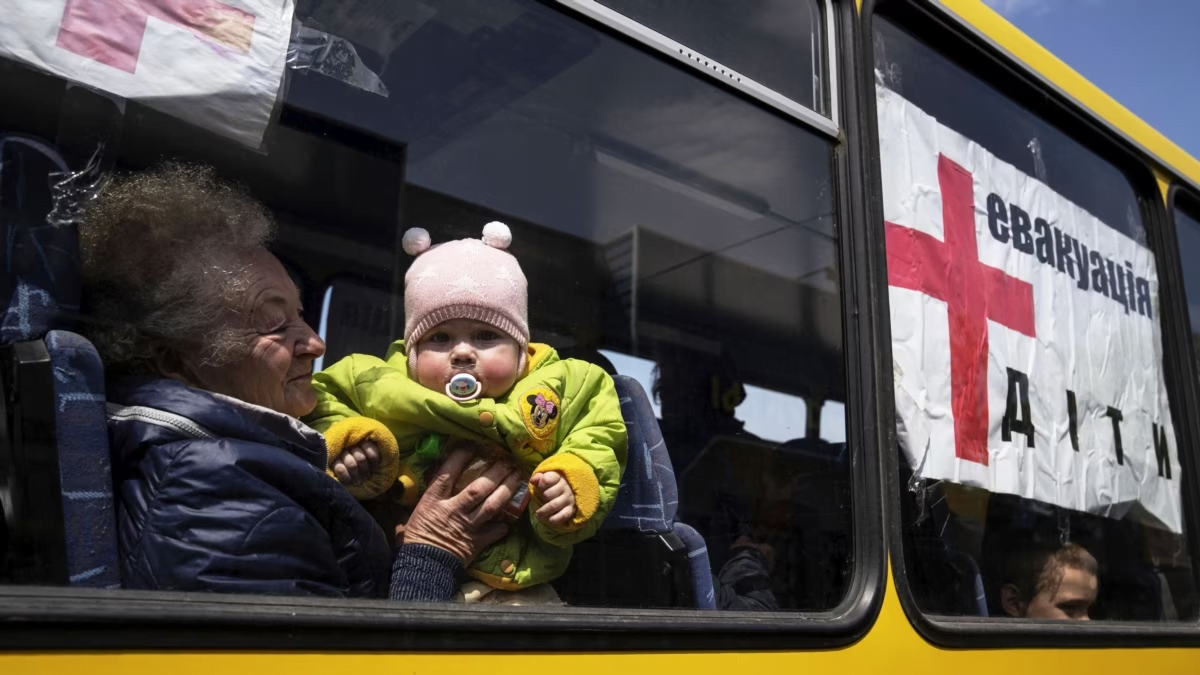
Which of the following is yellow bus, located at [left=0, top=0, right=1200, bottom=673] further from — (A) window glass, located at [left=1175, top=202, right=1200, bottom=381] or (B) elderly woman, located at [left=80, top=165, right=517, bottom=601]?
(A) window glass, located at [left=1175, top=202, right=1200, bottom=381]

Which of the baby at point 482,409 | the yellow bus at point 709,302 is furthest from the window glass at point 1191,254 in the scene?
the baby at point 482,409

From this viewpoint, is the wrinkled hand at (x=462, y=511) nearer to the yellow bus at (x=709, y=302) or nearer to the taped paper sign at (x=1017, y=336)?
the yellow bus at (x=709, y=302)

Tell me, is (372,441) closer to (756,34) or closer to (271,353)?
(271,353)

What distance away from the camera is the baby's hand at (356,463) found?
1.59 metres

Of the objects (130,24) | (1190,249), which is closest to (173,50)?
(130,24)

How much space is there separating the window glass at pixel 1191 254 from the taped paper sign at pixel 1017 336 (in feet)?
0.70

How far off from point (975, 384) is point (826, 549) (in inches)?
23.9

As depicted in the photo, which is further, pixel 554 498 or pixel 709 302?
pixel 709 302

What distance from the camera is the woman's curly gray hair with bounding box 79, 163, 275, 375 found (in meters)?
1.38

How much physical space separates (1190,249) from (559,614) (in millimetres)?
2498

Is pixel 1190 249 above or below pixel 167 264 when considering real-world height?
above

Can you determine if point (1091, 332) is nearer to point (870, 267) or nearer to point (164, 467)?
point (870, 267)

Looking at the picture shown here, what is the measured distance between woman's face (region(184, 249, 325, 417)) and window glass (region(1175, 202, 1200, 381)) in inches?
98.0

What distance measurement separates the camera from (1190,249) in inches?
125
